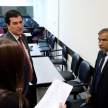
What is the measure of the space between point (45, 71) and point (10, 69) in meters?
1.63

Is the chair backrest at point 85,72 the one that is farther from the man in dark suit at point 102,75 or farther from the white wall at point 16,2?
the white wall at point 16,2

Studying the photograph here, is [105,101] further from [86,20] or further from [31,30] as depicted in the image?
[31,30]

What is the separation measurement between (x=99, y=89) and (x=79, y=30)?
1420mm

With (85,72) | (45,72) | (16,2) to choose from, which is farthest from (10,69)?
(16,2)

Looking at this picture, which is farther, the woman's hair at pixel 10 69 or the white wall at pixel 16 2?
the white wall at pixel 16 2

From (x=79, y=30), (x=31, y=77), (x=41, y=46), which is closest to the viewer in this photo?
(x=31, y=77)

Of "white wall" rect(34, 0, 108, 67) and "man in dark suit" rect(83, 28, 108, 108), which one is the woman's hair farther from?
"white wall" rect(34, 0, 108, 67)

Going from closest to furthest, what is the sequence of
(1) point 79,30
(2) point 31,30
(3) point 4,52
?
(3) point 4,52
(1) point 79,30
(2) point 31,30

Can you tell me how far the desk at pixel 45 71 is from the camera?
207 centimetres

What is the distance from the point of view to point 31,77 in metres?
1.86

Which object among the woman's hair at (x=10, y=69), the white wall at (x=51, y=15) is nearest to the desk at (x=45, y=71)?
the woman's hair at (x=10, y=69)

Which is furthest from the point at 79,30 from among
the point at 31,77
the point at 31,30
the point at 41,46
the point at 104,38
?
the point at 31,30

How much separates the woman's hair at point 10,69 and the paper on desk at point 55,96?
479mm

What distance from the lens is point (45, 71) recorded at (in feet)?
7.70
